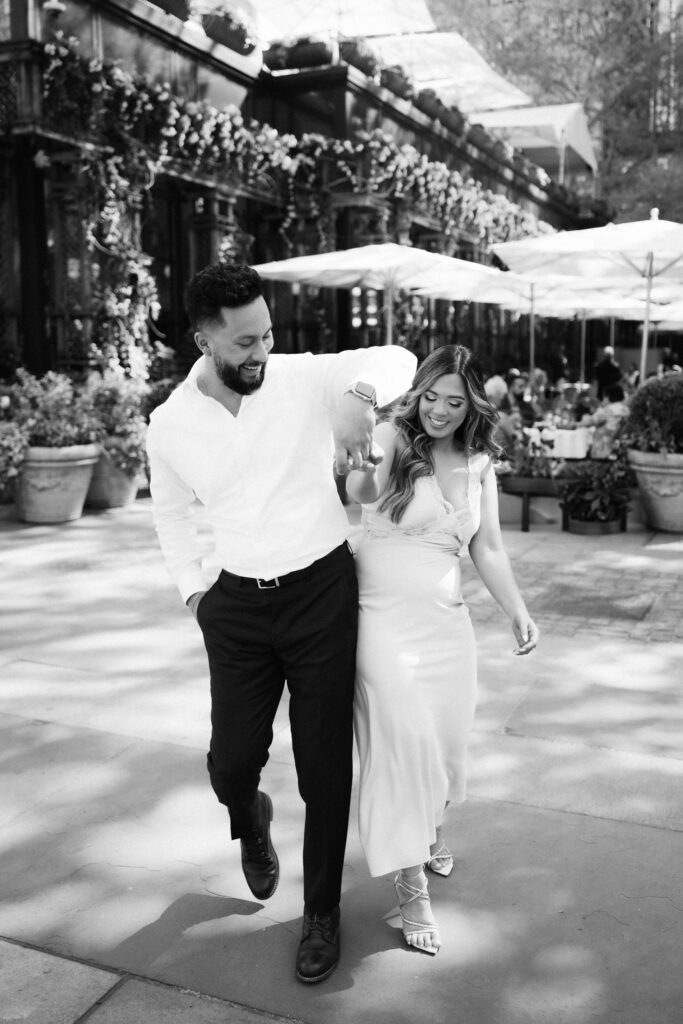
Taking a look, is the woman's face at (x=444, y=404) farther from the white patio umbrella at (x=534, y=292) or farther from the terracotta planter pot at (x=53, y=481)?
the white patio umbrella at (x=534, y=292)

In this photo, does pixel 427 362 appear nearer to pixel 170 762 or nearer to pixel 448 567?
pixel 448 567

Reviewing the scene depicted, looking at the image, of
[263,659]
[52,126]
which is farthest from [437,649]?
[52,126]

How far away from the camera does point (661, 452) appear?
9.72 m

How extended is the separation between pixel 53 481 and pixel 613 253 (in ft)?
22.1

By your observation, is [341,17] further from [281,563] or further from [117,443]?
[281,563]

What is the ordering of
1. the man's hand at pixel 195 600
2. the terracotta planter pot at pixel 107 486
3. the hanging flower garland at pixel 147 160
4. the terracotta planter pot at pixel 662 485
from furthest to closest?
the hanging flower garland at pixel 147 160 → the terracotta planter pot at pixel 107 486 → the terracotta planter pot at pixel 662 485 → the man's hand at pixel 195 600

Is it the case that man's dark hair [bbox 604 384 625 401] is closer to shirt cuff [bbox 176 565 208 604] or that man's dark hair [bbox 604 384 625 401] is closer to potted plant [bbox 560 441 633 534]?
potted plant [bbox 560 441 633 534]

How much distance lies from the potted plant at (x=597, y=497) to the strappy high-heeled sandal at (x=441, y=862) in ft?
21.8

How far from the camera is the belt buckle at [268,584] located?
2889 millimetres

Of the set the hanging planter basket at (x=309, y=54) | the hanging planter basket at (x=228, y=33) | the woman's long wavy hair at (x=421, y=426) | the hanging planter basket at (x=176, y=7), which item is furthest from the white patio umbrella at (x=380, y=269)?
the woman's long wavy hair at (x=421, y=426)

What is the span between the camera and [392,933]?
3.13 metres

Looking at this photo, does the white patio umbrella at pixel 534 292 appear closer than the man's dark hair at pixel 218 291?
No

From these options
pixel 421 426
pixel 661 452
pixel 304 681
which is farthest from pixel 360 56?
pixel 304 681

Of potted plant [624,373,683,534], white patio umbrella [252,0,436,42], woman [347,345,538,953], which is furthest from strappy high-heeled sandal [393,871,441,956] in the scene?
white patio umbrella [252,0,436,42]
